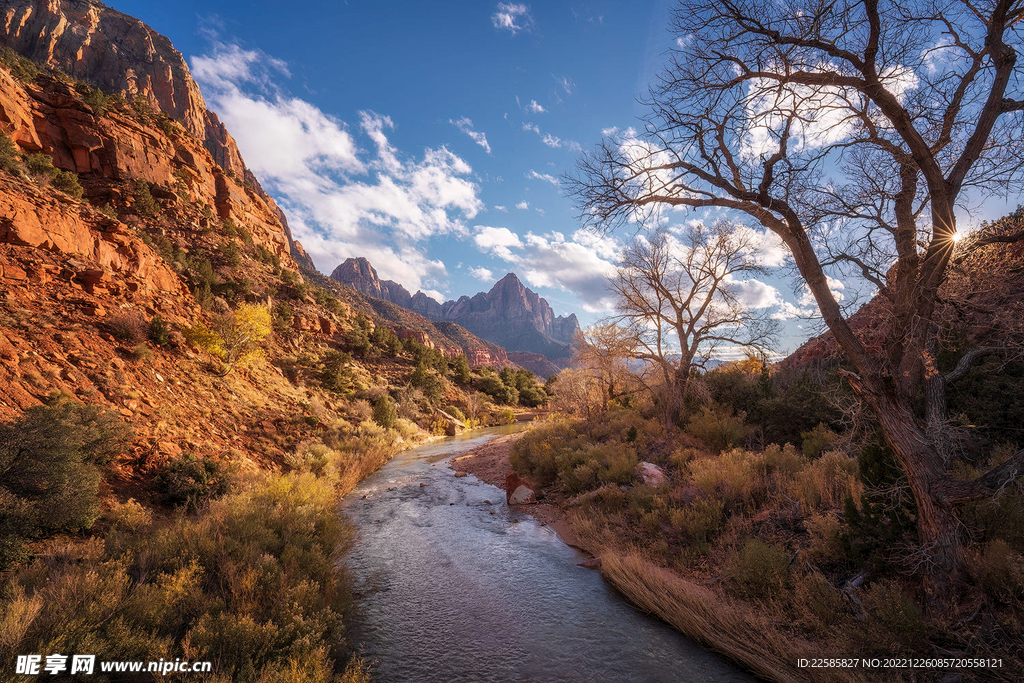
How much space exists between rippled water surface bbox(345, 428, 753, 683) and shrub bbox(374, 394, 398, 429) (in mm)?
13995

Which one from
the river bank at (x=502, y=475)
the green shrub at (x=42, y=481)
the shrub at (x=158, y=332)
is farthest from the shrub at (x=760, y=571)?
the shrub at (x=158, y=332)

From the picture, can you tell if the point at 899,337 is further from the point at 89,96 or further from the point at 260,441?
the point at 89,96

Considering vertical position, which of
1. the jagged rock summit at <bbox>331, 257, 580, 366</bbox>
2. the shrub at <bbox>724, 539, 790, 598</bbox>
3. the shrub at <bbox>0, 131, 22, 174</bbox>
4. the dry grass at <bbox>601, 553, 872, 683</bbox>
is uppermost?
the jagged rock summit at <bbox>331, 257, 580, 366</bbox>

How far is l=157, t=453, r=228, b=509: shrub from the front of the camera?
Answer: 7.48 metres

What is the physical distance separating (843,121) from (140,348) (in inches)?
696

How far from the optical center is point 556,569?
23.6 ft

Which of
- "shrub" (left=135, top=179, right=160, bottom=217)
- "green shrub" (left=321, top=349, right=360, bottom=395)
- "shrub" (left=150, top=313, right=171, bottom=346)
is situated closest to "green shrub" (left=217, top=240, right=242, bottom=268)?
"shrub" (left=135, top=179, right=160, bottom=217)

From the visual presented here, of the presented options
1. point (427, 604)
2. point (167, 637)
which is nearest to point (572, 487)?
point (427, 604)

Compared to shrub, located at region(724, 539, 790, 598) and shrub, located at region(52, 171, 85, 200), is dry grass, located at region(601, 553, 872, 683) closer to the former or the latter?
shrub, located at region(724, 539, 790, 598)

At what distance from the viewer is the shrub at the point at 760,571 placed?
522 cm

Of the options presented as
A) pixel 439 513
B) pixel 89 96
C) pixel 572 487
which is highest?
pixel 89 96

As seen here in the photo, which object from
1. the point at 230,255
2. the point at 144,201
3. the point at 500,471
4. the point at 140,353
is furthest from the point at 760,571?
the point at 144,201

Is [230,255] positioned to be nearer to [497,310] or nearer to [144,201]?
[144,201]

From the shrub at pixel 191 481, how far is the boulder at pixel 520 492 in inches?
296
